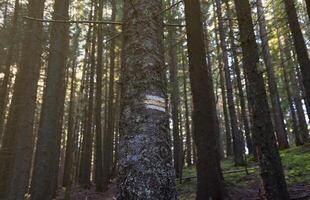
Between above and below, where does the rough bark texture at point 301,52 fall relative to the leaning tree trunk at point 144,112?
above

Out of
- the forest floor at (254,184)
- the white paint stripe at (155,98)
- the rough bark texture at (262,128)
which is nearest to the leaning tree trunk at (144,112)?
the white paint stripe at (155,98)

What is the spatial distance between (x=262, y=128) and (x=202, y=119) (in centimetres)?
202

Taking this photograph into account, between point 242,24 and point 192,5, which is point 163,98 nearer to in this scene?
point 242,24

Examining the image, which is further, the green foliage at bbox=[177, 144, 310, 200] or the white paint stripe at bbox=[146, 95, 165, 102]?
the green foliage at bbox=[177, 144, 310, 200]

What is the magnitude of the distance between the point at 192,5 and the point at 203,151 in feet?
13.9

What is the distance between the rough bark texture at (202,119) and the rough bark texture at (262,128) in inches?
59.0

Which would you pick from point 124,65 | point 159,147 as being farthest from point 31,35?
point 159,147

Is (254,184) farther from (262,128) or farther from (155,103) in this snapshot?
(155,103)

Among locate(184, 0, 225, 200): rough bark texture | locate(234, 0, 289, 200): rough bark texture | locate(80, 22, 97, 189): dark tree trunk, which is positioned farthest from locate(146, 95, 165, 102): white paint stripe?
locate(80, 22, 97, 189): dark tree trunk

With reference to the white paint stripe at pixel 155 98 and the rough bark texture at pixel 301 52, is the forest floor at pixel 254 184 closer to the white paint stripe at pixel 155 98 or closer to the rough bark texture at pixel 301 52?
the rough bark texture at pixel 301 52

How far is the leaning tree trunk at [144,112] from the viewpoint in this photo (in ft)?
7.30

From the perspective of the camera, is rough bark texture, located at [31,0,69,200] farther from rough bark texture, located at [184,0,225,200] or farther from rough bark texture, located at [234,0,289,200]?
rough bark texture, located at [234,0,289,200]

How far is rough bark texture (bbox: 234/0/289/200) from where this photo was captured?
6.68m

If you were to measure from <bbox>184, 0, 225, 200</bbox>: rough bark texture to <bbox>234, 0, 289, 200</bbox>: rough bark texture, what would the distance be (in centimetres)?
150
